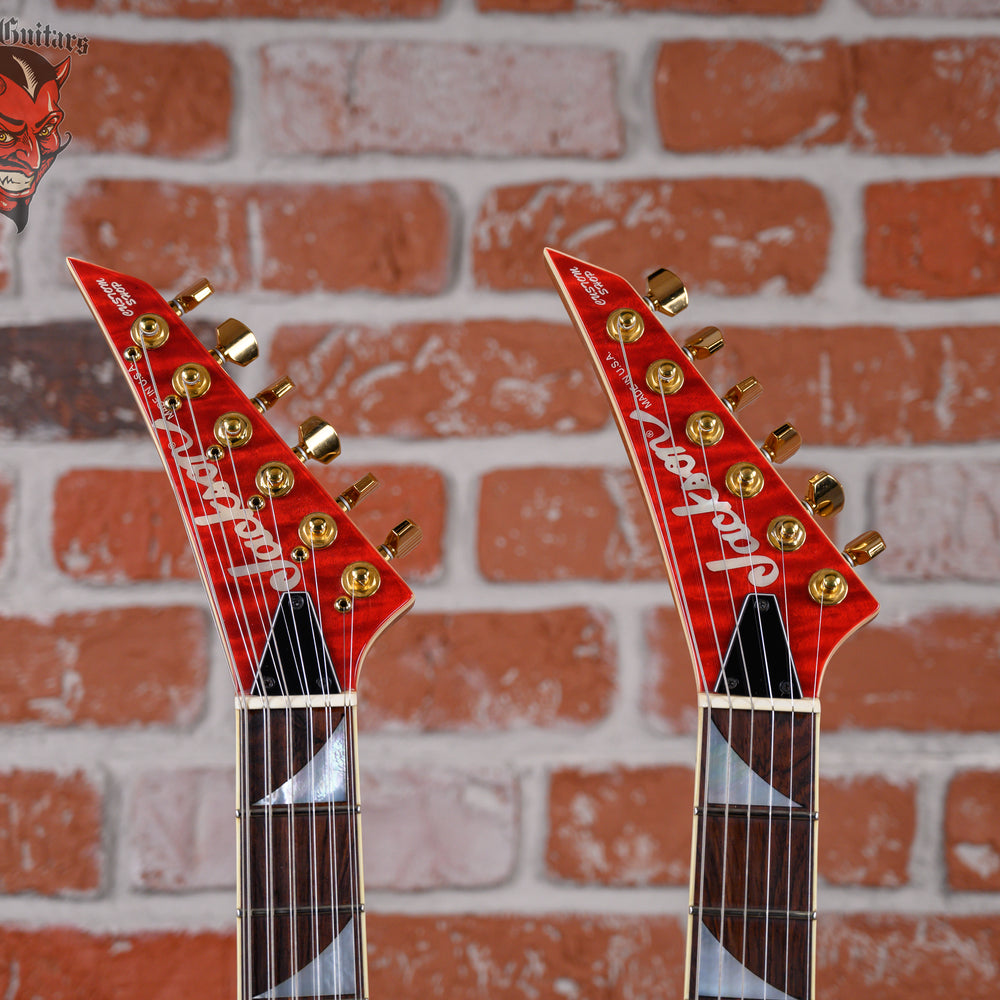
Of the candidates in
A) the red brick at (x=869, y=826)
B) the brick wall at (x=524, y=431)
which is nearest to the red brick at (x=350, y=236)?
the brick wall at (x=524, y=431)

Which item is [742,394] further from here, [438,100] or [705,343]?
[438,100]

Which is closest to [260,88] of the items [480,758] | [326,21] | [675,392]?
[326,21]

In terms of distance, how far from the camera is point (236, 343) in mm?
414

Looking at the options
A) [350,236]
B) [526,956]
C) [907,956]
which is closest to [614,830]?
[526,956]

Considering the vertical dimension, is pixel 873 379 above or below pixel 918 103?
below

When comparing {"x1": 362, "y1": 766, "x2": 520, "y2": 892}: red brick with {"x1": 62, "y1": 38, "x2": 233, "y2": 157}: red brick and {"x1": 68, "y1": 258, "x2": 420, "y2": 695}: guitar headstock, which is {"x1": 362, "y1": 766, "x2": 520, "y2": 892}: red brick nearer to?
{"x1": 68, "y1": 258, "x2": 420, "y2": 695}: guitar headstock

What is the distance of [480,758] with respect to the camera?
548mm

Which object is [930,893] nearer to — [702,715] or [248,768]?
[702,715]

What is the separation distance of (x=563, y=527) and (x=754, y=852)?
8.7 inches

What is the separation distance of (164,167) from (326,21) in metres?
0.14

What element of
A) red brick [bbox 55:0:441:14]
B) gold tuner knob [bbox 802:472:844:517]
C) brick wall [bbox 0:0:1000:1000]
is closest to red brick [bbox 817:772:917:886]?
brick wall [bbox 0:0:1000:1000]

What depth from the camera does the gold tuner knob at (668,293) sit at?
410 millimetres

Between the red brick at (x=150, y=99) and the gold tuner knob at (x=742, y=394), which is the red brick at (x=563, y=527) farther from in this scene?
the red brick at (x=150, y=99)

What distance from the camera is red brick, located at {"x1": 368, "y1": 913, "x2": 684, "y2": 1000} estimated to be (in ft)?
1.79
